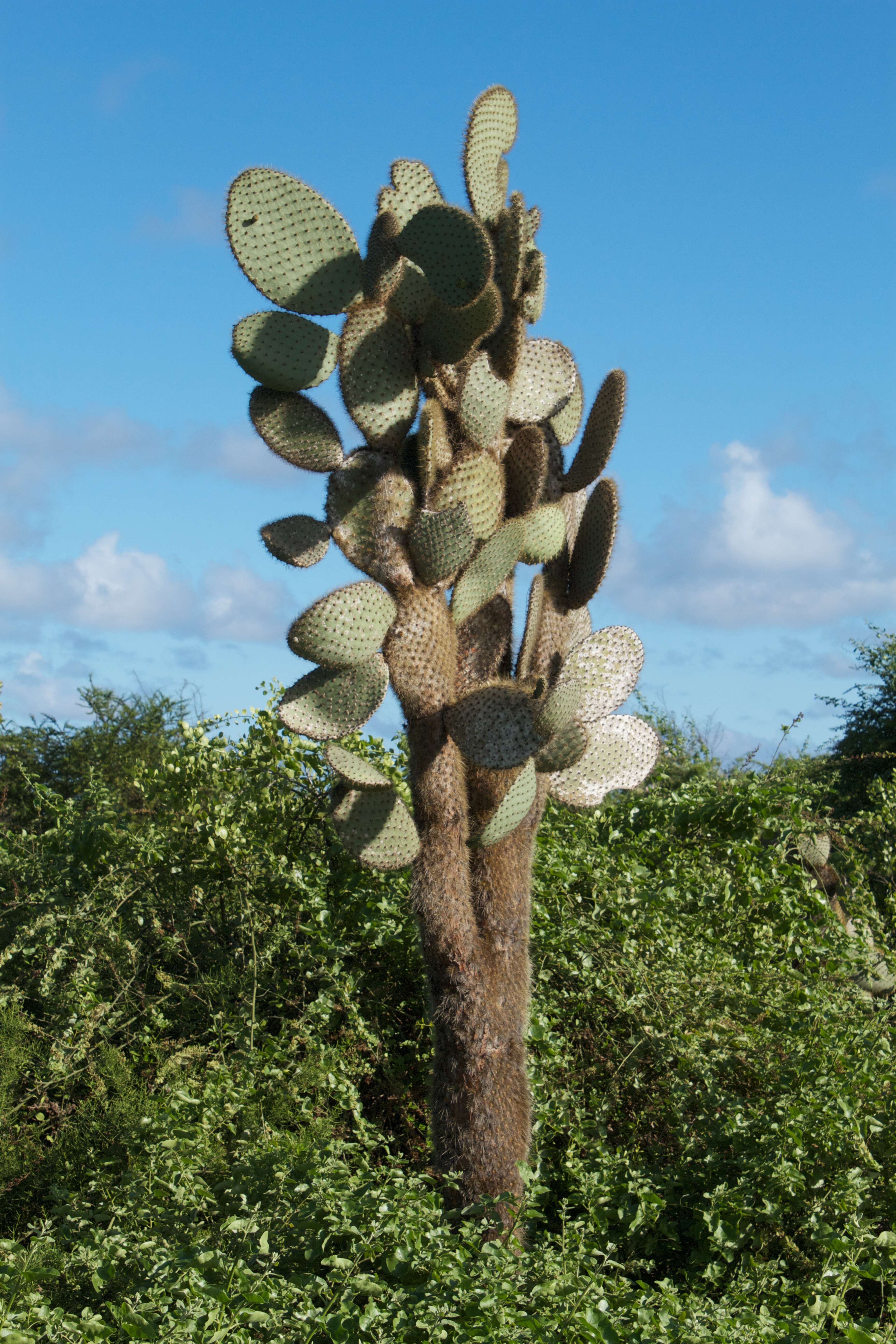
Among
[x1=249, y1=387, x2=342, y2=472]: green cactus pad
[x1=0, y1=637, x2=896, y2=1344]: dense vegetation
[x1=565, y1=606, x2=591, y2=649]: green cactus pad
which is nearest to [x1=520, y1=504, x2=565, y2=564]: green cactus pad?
[x1=565, y1=606, x2=591, y2=649]: green cactus pad

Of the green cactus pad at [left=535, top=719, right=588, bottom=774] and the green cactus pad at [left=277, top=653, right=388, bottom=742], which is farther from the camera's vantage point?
the green cactus pad at [left=535, top=719, right=588, bottom=774]

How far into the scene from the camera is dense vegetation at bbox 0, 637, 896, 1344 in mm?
2670

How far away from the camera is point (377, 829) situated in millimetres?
3359

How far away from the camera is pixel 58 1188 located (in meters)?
3.38

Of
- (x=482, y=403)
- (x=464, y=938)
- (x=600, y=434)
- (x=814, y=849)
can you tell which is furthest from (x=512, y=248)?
(x=814, y=849)

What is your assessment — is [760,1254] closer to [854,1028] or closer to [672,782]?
[854,1028]

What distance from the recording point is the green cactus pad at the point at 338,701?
3.42 meters

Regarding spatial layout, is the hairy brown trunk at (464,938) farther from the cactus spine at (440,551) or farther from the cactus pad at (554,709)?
the cactus pad at (554,709)

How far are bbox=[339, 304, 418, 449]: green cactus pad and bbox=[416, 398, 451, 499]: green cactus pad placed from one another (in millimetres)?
87

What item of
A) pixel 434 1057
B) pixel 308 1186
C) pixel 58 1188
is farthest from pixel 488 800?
pixel 58 1188

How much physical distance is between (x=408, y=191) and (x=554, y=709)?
6.14 ft

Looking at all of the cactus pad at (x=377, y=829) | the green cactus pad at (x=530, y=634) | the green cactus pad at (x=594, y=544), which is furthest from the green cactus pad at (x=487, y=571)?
the cactus pad at (x=377, y=829)

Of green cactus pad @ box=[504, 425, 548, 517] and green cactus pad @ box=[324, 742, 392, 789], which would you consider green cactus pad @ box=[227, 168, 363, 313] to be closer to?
green cactus pad @ box=[504, 425, 548, 517]

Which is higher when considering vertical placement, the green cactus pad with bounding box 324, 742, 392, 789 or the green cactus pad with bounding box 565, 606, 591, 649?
the green cactus pad with bounding box 565, 606, 591, 649
